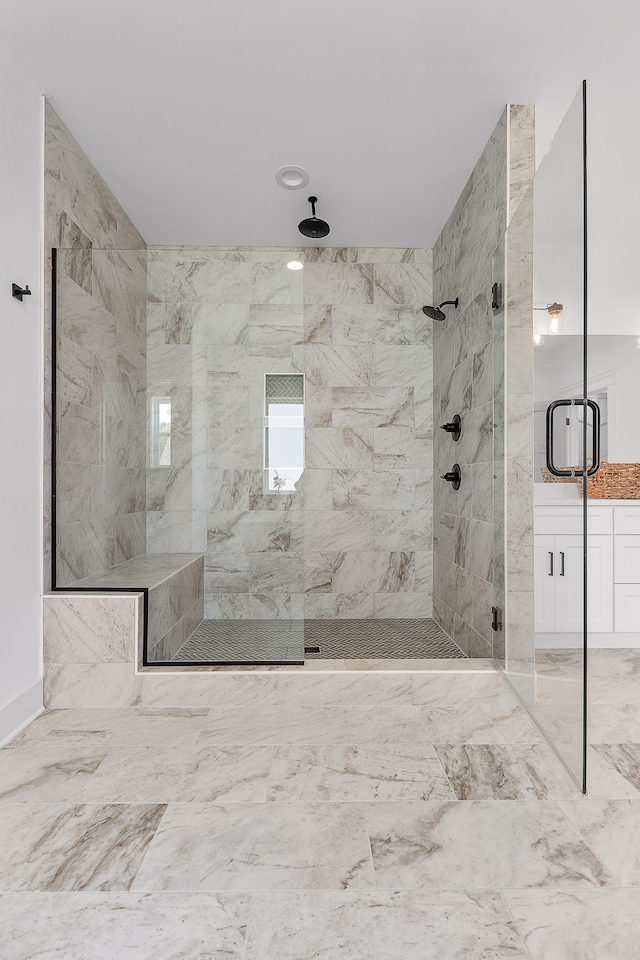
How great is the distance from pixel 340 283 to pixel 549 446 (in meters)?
2.32

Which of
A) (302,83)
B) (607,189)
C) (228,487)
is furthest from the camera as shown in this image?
(607,189)

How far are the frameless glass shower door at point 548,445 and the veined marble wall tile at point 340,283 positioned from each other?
1556 millimetres

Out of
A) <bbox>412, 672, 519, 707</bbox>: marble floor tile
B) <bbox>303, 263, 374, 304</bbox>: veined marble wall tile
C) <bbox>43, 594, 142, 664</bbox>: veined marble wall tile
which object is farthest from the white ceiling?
<bbox>412, 672, 519, 707</bbox>: marble floor tile

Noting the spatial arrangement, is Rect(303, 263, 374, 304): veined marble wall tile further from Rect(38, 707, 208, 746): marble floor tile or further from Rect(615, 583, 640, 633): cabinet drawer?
Rect(38, 707, 208, 746): marble floor tile

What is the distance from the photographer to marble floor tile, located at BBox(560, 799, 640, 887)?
1379 millimetres

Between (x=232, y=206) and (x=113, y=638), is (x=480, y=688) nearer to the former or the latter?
(x=113, y=638)

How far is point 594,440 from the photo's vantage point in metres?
1.80

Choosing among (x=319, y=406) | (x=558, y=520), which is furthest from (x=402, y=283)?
(x=558, y=520)

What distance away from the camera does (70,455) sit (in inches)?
102

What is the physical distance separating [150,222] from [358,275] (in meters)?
1.30

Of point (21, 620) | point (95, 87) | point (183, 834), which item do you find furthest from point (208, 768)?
point (95, 87)

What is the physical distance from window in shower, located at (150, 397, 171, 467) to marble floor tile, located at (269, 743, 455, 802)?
1244 millimetres

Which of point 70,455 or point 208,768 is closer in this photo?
point 208,768

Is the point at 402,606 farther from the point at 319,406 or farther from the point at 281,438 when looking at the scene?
the point at 281,438
